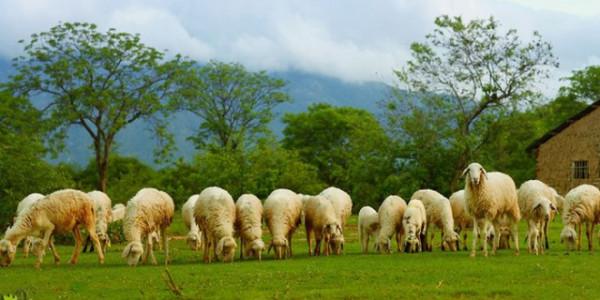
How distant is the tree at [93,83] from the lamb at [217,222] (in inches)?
1086

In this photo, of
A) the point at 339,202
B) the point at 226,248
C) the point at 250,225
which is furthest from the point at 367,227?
the point at 226,248

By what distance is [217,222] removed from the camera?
22234 mm

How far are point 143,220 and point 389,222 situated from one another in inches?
302

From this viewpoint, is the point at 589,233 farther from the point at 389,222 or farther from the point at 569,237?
the point at 389,222

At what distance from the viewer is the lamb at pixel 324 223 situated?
2438 cm

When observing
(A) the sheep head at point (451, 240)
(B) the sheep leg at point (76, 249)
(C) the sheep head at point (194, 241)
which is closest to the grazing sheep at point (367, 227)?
(A) the sheep head at point (451, 240)

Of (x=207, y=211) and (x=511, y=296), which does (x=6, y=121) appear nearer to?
(x=207, y=211)

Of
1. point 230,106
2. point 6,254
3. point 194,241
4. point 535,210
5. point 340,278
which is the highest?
point 230,106

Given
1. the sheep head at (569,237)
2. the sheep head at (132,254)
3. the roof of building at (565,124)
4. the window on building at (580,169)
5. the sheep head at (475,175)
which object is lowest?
the sheep head at (132,254)

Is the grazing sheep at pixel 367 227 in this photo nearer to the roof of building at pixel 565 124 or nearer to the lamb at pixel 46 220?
the lamb at pixel 46 220

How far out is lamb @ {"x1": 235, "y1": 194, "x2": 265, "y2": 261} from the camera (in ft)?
73.8

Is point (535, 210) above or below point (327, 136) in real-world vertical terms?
below

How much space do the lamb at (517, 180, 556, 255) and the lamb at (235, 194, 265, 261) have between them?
294 inches

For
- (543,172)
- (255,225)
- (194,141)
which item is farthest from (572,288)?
(194,141)
